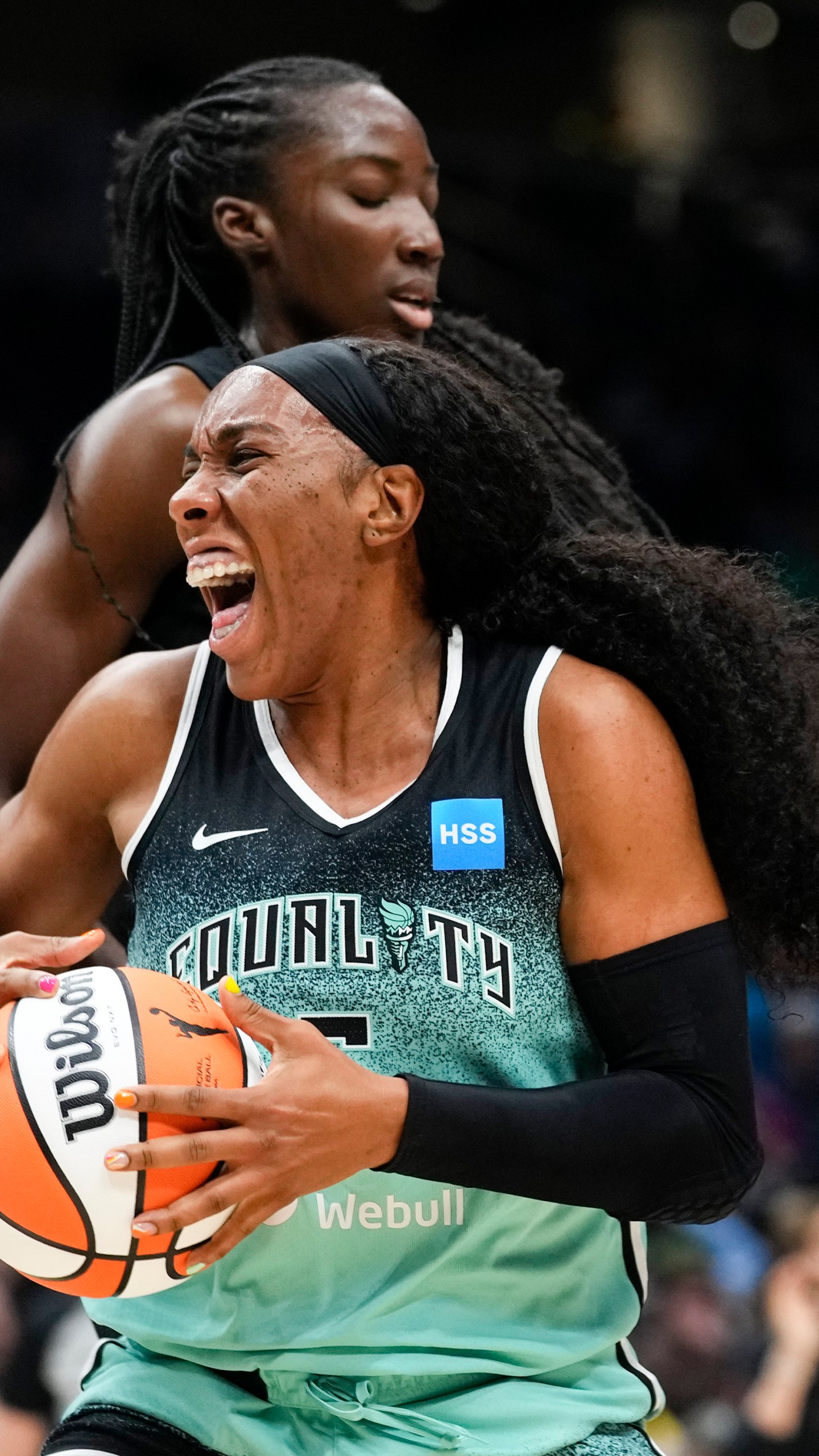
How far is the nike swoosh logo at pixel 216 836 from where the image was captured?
224 centimetres

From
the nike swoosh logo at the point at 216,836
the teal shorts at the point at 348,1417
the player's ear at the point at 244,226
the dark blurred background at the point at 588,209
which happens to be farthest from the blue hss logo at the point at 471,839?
the dark blurred background at the point at 588,209

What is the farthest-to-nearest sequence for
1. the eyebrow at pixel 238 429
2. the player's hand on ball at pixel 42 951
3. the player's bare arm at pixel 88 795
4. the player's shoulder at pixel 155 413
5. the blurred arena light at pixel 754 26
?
the blurred arena light at pixel 754 26 < the player's shoulder at pixel 155 413 < the player's bare arm at pixel 88 795 < the eyebrow at pixel 238 429 < the player's hand on ball at pixel 42 951

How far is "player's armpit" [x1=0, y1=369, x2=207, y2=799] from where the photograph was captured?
9.25 ft

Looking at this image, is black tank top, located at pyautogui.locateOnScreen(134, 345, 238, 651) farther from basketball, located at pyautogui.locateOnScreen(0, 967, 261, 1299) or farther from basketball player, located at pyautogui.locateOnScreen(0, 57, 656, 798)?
basketball, located at pyautogui.locateOnScreen(0, 967, 261, 1299)

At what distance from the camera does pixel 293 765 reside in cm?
231

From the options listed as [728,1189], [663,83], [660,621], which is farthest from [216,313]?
[663,83]

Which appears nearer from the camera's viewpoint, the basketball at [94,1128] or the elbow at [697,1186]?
the basketball at [94,1128]

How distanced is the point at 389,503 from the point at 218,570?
233 mm

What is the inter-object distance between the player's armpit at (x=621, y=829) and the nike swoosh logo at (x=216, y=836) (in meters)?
0.38

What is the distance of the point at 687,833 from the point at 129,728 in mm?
745

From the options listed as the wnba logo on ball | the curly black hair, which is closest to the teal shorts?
the wnba logo on ball

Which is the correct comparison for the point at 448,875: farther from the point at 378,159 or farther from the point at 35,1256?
the point at 378,159

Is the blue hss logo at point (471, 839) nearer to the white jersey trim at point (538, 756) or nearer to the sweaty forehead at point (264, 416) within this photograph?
the white jersey trim at point (538, 756)

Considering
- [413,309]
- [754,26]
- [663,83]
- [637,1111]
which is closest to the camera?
[637,1111]
